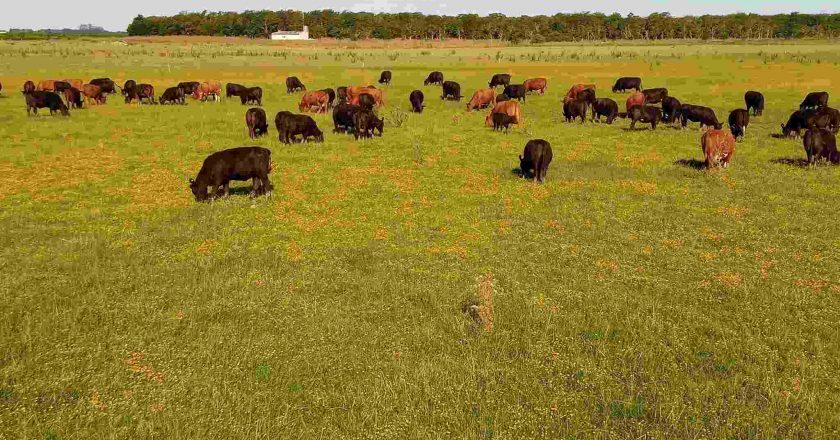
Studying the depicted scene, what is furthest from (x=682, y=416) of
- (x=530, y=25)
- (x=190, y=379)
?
(x=530, y=25)

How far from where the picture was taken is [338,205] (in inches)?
529

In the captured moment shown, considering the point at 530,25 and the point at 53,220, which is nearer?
the point at 53,220

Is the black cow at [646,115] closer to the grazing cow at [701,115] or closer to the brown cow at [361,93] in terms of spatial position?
the grazing cow at [701,115]

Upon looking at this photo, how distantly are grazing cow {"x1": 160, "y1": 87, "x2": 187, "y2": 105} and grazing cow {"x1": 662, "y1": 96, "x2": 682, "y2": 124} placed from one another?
30.2m

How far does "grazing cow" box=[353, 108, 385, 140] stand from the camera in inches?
891

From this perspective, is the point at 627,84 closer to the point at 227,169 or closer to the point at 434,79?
the point at 434,79

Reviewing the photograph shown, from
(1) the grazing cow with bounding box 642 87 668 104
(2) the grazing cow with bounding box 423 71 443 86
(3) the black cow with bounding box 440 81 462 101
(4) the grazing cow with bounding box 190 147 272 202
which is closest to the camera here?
(4) the grazing cow with bounding box 190 147 272 202

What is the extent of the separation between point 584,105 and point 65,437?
26.4 m

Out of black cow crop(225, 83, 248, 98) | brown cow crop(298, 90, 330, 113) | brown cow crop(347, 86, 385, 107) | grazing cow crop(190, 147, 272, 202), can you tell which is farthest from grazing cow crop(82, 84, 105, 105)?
grazing cow crop(190, 147, 272, 202)

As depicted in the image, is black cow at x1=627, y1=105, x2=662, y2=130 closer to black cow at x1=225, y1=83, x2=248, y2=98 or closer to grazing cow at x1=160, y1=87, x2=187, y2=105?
black cow at x1=225, y1=83, x2=248, y2=98

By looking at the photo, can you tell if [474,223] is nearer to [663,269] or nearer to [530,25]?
[663,269]

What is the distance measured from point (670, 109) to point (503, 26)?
14136 cm

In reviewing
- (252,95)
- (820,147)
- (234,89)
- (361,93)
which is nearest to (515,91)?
(361,93)

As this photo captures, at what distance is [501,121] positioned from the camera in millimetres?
24781
